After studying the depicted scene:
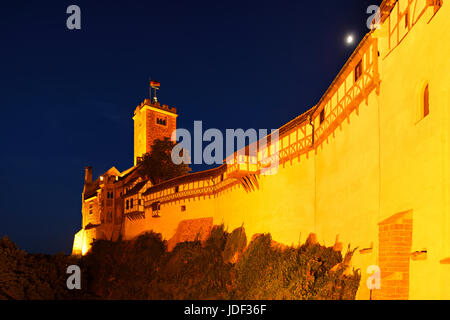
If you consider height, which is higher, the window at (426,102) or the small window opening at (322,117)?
the small window opening at (322,117)

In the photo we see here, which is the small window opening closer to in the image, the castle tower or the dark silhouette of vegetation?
the dark silhouette of vegetation

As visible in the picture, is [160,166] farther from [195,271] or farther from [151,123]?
[195,271]

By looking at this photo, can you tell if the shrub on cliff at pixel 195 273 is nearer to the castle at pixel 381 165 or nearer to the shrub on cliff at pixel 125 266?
the shrub on cliff at pixel 125 266

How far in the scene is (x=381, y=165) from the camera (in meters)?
9.59

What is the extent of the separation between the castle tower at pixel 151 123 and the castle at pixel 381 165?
32.3m

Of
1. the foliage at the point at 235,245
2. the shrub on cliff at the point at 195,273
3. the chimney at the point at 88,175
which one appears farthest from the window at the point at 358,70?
the chimney at the point at 88,175

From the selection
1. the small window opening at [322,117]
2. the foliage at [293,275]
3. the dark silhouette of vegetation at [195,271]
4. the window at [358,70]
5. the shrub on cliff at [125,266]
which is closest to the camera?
the foliage at [293,275]

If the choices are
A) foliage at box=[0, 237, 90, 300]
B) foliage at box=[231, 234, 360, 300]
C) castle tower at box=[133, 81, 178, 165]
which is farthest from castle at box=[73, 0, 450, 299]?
castle tower at box=[133, 81, 178, 165]

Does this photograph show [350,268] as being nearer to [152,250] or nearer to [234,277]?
[234,277]

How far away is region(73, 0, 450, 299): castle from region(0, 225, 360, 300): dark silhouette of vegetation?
1121 mm

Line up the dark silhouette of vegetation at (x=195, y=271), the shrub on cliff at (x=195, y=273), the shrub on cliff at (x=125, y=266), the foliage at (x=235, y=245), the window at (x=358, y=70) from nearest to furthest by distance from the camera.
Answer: the window at (x=358, y=70) → the dark silhouette of vegetation at (x=195, y=271) → the shrub on cliff at (x=195, y=273) → the foliage at (x=235, y=245) → the shrub on cliff at (x=125, y=266)

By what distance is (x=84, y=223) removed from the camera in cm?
5025

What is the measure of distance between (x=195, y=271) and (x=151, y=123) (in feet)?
115

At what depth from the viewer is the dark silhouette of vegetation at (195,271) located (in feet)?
38.8
